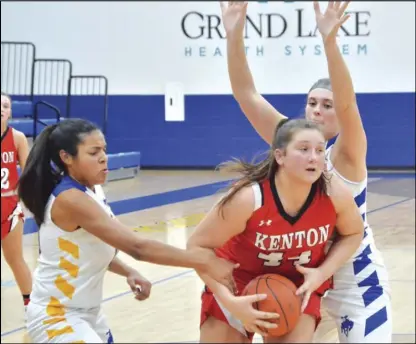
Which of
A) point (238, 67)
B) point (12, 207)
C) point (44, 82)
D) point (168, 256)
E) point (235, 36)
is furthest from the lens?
point (44, 82)

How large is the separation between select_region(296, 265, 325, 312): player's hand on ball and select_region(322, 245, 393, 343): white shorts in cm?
34

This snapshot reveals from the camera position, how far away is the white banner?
50.3 feet

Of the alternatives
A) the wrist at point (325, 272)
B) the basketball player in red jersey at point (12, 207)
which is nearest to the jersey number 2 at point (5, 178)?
the basketball player in red jersey at point (12, 207)

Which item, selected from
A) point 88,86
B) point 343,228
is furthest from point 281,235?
point 88,86

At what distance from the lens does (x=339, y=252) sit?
344 cm

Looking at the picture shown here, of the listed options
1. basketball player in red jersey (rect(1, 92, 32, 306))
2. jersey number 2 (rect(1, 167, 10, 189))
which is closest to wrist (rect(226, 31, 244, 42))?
basketball player in red jersey (rect(1, 92, 32, 306))

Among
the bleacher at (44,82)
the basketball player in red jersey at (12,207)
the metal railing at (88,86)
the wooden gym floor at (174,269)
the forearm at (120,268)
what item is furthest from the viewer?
the metal railing at (88,86)

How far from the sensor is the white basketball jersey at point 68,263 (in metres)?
3.58

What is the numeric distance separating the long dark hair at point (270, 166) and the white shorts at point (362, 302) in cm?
49

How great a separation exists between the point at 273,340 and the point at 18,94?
535 inches

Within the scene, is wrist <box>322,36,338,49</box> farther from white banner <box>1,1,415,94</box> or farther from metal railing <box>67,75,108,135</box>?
metal railing <box>67,75,108,135</box>

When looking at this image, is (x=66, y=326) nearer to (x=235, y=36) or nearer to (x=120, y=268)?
(x=120, y=268)

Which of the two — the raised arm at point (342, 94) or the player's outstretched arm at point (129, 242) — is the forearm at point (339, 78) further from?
the player's outstretched arm at point (129, 242)

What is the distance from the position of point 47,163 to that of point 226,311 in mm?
1002
